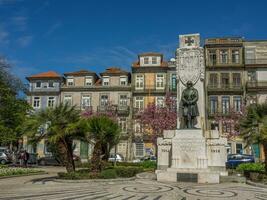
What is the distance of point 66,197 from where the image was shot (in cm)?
1205

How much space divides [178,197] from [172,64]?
48048 millimetres

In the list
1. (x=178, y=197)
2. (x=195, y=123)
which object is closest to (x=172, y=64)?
(x=195, y=123)

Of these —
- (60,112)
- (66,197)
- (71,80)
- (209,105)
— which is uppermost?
(71,80)

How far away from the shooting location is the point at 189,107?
766 inches

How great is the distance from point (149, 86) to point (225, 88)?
12318mm

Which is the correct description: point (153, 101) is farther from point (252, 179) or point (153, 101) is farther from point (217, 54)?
point (252, 179)

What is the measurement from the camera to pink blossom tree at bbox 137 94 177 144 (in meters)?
49.0

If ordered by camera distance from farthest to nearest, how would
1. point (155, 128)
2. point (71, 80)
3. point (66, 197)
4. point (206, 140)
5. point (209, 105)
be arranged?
1. point (71, 80)
2. point (209, 105)
3. point (155, 128)
4. point (206, 140)
5. point (66, 197)

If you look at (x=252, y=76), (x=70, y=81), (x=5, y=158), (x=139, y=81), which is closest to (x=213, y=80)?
(x=252, y=76)

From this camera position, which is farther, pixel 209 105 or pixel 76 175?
pixel 209 105

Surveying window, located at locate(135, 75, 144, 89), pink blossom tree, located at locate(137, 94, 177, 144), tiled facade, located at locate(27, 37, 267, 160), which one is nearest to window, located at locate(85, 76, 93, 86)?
tiled facade, located at locate(27, 37, 267, 160)

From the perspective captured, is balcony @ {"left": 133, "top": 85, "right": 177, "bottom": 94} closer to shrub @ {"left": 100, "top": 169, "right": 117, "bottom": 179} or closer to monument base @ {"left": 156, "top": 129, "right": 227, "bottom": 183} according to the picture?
monument base @ {"left": 156, "top": 129, "right": 227, "bottom": 183}

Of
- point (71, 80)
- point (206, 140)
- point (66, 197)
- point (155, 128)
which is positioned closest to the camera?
point (66, 197)

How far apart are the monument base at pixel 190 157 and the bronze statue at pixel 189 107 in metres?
0.73
